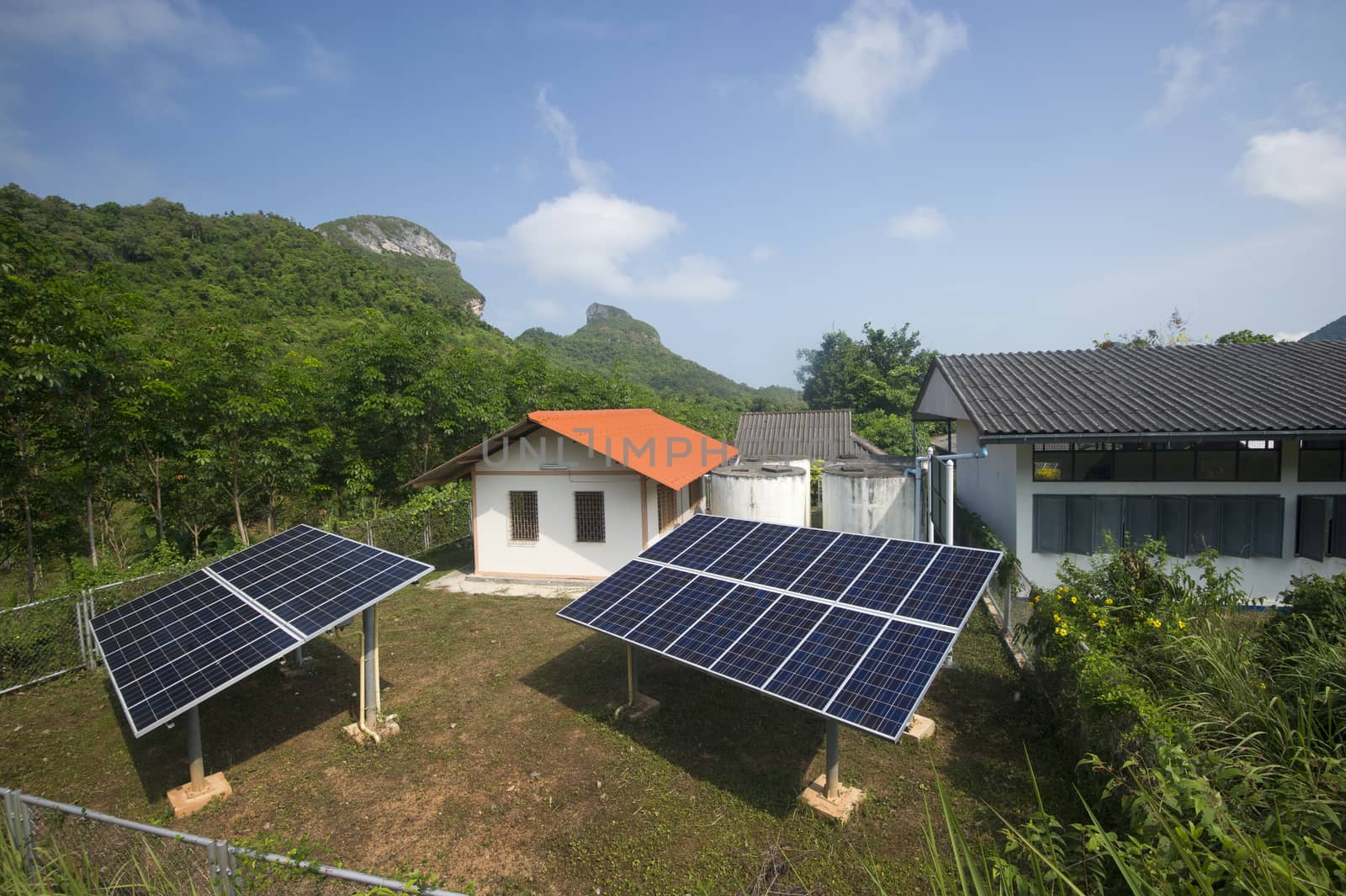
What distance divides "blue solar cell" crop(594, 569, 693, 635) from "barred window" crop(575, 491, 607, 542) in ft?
18.0

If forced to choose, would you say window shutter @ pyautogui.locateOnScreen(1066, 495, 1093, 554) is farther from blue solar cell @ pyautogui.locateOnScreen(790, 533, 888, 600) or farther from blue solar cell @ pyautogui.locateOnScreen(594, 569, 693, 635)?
blue solar cell @ pyautogui.locateOnScreen(594, 569, 693, 635)

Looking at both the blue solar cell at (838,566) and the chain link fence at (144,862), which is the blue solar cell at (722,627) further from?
the chain link fence at (144,862)

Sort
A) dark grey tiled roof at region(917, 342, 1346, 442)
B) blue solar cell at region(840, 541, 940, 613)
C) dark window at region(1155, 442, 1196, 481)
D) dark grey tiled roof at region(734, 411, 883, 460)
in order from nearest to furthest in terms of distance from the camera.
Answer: blue solar cell at region(840, 541, 940, 613) → dark grey tiled roof at region(917, 342, 1346, 442) → dark window at region(1155, 442, 1196, 481) → dark grey tiled roof at region(734, 411, 883, 460)

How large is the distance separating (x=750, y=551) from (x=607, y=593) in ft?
6.27

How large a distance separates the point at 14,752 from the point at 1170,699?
11777 mm

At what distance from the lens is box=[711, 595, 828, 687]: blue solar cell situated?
538cm

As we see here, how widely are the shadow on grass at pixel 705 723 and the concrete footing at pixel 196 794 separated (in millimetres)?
3376

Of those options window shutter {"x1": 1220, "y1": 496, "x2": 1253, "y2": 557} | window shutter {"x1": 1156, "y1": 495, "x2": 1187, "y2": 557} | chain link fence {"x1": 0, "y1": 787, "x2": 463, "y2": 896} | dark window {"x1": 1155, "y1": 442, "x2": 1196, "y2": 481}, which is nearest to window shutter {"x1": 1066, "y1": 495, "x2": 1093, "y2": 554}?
window shutter {"x1": 1156, "y1": 495, "x2": 1187, "y2": 557}

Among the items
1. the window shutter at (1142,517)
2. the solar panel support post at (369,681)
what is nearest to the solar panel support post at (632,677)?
the solar panel support post at (369,681)

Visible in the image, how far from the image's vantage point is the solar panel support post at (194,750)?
219 inches

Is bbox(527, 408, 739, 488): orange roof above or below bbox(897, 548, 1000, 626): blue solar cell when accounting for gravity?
above

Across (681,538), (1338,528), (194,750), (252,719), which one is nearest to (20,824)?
(194,750)

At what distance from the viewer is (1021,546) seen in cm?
1070

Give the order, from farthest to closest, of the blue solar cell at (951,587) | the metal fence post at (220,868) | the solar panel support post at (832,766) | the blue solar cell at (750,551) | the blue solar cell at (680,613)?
the blue solar cell at (750,551), the blue solar cell at (680,613), the blue solar cell at (951,587), the solar panel support post at (832,766), the metal fence post at (220,868)
